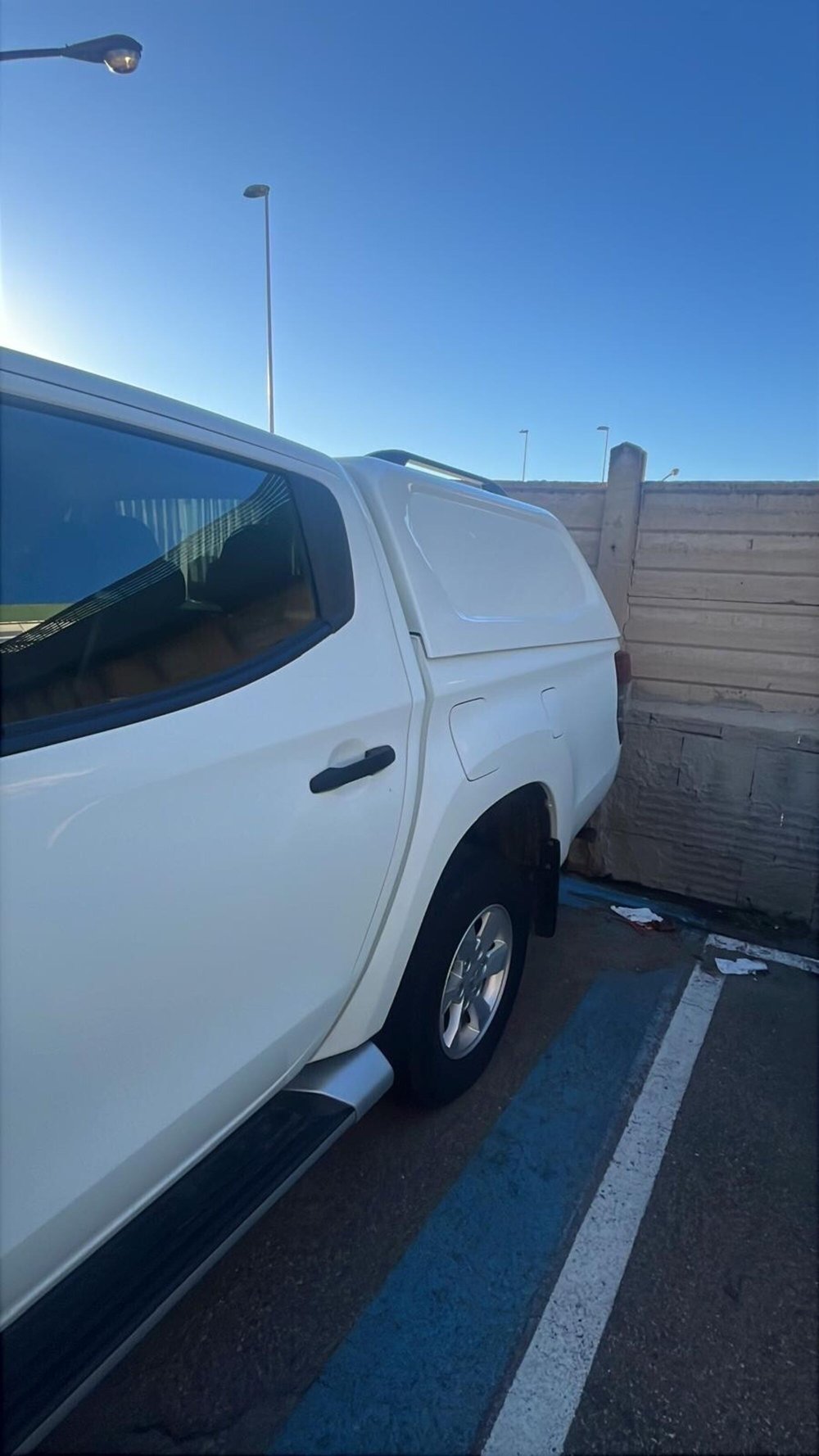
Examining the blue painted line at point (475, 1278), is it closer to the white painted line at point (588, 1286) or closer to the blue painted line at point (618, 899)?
the white painted line at point (588, 1286)

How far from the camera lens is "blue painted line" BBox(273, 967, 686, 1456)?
1.57 metres

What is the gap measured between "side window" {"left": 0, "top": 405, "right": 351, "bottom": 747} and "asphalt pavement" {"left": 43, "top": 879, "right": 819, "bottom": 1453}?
1517 millimetres

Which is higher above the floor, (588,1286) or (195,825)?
(195,825)

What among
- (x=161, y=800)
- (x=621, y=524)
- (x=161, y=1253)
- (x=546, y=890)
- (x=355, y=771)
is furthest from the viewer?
(x=621, y=524)

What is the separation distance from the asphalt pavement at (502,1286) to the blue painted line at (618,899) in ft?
4.41

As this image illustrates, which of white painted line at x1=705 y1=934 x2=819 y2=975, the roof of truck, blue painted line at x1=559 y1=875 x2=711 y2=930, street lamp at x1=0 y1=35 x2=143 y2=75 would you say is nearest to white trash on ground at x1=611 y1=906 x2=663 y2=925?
blue painted line at x1=559 y1=875 x2=711 y2=930

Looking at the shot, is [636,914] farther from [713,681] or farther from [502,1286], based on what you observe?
[502,1286]

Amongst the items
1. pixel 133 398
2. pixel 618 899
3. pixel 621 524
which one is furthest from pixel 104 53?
pixel 618 899

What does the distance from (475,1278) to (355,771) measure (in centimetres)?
136

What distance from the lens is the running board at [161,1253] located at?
1164 mm

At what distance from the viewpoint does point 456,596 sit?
7.49ft

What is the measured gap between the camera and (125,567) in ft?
4.58

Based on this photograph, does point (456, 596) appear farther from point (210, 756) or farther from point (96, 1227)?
point (96, 1227)

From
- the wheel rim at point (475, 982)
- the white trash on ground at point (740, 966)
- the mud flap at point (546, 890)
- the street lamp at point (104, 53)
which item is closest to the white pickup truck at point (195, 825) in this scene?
→ the wheel rim at point (475, 982)
